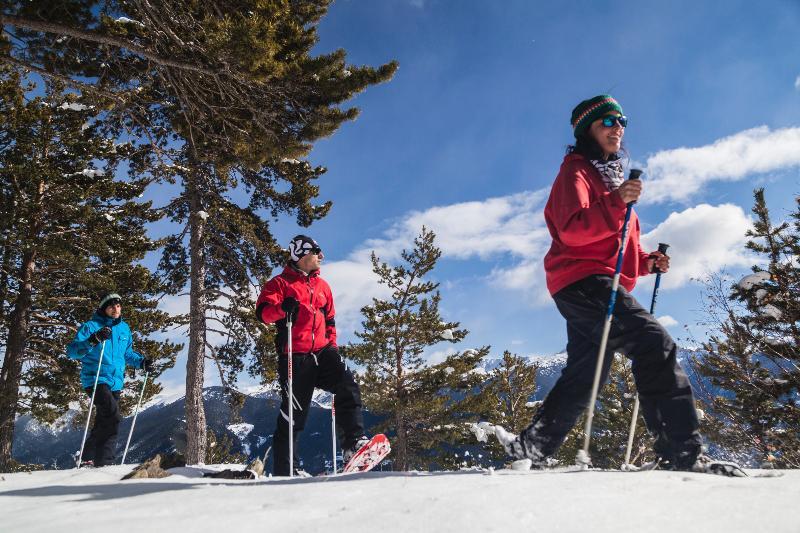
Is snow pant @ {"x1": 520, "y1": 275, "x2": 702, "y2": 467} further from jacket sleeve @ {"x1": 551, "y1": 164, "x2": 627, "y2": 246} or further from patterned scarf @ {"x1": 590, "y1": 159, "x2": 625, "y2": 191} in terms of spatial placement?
patterned scarf @ {"x1": 590, "y1": 159, "x2": 625, "y2": 191}

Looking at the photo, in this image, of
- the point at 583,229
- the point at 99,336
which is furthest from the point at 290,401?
the point at 99,336

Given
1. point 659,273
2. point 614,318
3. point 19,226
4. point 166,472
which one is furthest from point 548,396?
point 19,226

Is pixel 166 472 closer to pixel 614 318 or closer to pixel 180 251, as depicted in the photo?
pixel 614 318

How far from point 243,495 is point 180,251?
11487 mm

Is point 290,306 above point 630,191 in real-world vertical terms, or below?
below

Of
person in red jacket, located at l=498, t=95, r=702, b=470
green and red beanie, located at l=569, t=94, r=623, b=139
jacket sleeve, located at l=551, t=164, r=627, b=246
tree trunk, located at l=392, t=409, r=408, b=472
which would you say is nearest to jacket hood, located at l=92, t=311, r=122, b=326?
person in red jacket, located at l=498, t=95, r=702, b=470

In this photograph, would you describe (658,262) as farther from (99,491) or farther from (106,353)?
(106,353)

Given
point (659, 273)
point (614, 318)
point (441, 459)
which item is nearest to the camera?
point (614, 318)

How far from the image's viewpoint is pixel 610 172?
2.84 meters

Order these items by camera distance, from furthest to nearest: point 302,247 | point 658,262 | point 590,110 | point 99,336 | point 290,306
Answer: point 99,336 → point 302,247 → point 290,306 → point 658,262 → point 590,110

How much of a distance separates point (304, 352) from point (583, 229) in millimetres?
2929

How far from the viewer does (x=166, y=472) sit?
426cm

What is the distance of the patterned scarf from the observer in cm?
280

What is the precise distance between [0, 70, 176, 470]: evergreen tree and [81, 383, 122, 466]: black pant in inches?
204
